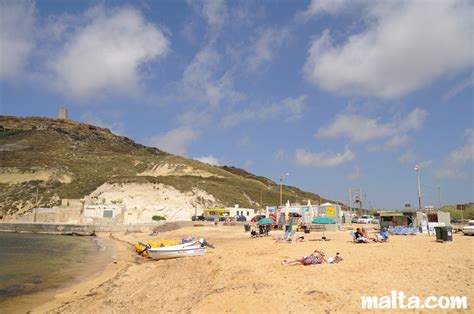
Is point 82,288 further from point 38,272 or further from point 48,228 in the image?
point 48,228

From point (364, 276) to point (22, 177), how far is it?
321 ft

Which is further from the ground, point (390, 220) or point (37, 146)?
point (37, 146)

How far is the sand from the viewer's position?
30.1ft

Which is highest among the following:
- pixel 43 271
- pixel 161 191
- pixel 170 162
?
pixel 170 162

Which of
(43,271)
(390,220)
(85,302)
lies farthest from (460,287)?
(390,220)

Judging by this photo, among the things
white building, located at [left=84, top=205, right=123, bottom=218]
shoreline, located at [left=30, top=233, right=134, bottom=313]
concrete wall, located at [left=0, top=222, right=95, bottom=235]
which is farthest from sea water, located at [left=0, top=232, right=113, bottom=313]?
white building, located at [left=84, top=205, right=123, bottom=218]

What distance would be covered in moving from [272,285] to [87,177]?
89.5 meters

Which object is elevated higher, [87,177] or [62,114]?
[62,114]

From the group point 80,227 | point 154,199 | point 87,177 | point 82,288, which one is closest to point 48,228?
point 80,227

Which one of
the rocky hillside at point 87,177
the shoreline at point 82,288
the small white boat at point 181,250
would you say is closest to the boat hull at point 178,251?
the small white boat at point 181,250

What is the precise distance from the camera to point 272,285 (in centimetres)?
1099

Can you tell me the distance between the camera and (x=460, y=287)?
9070mm

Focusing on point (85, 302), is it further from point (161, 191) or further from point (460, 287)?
point (161, 191)

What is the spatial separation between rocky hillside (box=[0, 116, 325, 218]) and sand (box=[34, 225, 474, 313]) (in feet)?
189
